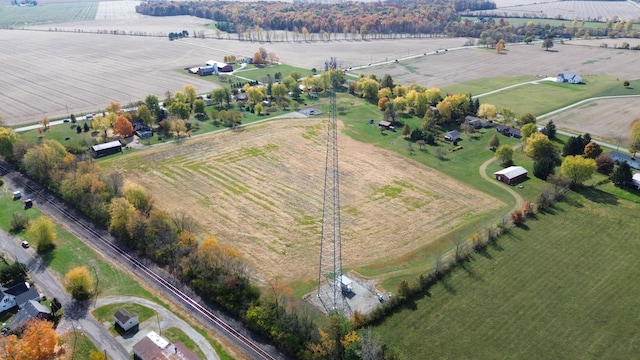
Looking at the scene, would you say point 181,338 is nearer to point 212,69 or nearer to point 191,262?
point 191,262

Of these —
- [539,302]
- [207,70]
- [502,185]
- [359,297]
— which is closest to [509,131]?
[502,185]

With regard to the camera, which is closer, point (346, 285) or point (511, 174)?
point (346, 285)

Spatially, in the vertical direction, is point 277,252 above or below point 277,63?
below

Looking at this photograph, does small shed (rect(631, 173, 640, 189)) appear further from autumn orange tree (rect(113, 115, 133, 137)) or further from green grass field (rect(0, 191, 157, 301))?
autumn orange tree (rect(113, 115, 133, 137))

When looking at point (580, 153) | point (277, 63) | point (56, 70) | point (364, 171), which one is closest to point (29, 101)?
point (56, 70)

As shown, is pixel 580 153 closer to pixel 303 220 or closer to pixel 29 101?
pixel 303 220

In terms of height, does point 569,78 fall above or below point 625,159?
above

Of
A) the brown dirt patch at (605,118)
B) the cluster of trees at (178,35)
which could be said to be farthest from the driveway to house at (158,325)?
the cluster of trees at (178,35)
